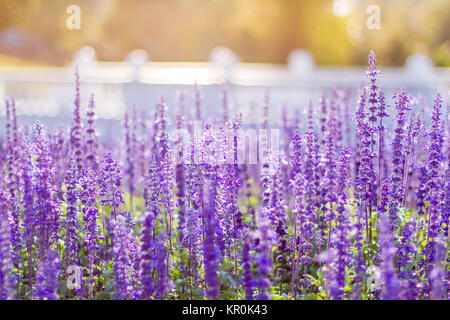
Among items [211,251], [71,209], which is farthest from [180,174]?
[211,251]

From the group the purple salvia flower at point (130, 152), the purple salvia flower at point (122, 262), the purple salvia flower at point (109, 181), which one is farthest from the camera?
the purple salvia flower at point (130, 152)

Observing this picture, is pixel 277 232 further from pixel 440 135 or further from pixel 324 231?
pixel 440 135

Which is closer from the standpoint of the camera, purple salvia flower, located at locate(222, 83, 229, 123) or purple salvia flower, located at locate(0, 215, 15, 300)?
purple salvia flower, located at locate(0, 215, 15, 300)

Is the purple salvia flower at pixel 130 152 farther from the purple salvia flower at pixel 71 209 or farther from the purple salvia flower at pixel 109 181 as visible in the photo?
the purple salvia flower at pixel 71 209

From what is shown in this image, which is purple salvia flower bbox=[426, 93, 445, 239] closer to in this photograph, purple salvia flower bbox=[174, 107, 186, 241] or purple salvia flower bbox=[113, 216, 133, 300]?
purple salvia flower bbox=[174, 107, 186, 241]

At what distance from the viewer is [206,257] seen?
→ 13.9 ft

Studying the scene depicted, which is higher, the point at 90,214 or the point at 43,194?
the point at 43,194

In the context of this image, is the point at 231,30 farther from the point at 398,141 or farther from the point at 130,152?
the point at 398,141

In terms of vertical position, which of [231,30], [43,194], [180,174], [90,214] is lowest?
[90,214]

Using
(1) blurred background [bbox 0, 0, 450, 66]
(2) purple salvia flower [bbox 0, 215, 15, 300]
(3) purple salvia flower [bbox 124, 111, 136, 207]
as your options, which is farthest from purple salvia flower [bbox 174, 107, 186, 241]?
(1) blurred background [bbox 0, 0, 450, 66]

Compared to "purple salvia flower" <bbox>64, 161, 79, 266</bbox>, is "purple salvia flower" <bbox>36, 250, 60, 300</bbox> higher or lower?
lower

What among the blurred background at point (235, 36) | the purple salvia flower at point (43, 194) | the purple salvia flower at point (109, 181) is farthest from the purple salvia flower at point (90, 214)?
the blurred background at point (235, 36)

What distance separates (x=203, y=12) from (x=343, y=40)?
10.1 m
